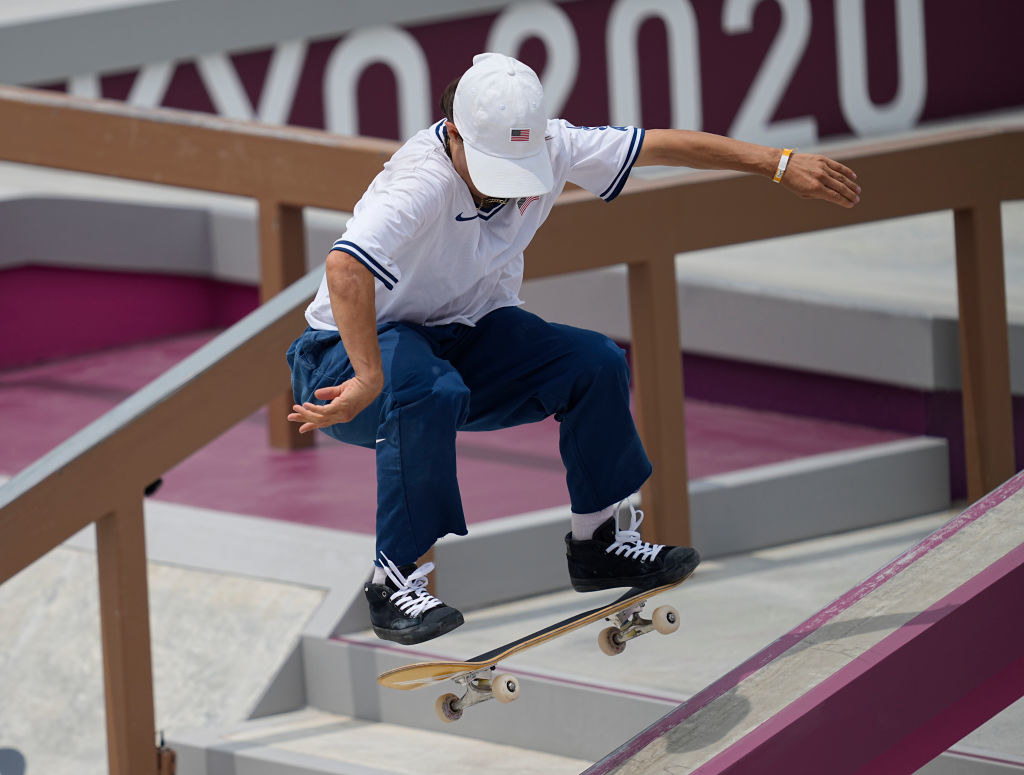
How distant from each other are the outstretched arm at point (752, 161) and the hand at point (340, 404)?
96 cm

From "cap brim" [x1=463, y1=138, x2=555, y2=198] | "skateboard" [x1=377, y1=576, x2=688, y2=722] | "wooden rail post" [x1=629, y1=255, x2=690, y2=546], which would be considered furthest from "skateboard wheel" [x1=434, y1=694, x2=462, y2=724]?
"wooden rail post" [x1=629, y1=255, x2=690, y2=546]

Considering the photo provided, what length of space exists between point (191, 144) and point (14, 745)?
2547mm

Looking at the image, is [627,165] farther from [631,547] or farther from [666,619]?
[666,619]

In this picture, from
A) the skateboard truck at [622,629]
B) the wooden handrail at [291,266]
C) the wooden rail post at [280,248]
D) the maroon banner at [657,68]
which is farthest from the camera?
the maroon banner at [657,68]

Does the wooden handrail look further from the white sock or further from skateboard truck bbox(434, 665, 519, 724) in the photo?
the white sock

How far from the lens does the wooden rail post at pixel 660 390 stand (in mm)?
5609

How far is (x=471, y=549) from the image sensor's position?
548cm

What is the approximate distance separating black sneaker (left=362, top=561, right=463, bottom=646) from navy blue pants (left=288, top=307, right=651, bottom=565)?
0.06 meters

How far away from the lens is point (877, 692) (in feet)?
11.9

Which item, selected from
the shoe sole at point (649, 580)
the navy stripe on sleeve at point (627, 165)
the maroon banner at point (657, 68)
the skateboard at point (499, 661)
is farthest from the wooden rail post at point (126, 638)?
the maroon banner at point (657, 68)

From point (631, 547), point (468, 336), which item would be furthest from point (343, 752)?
point (468, 336)

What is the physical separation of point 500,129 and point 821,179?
76cm

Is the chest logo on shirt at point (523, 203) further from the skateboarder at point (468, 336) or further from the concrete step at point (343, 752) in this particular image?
the concrete step at point (343, 752)

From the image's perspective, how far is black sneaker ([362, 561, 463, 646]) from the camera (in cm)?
361
